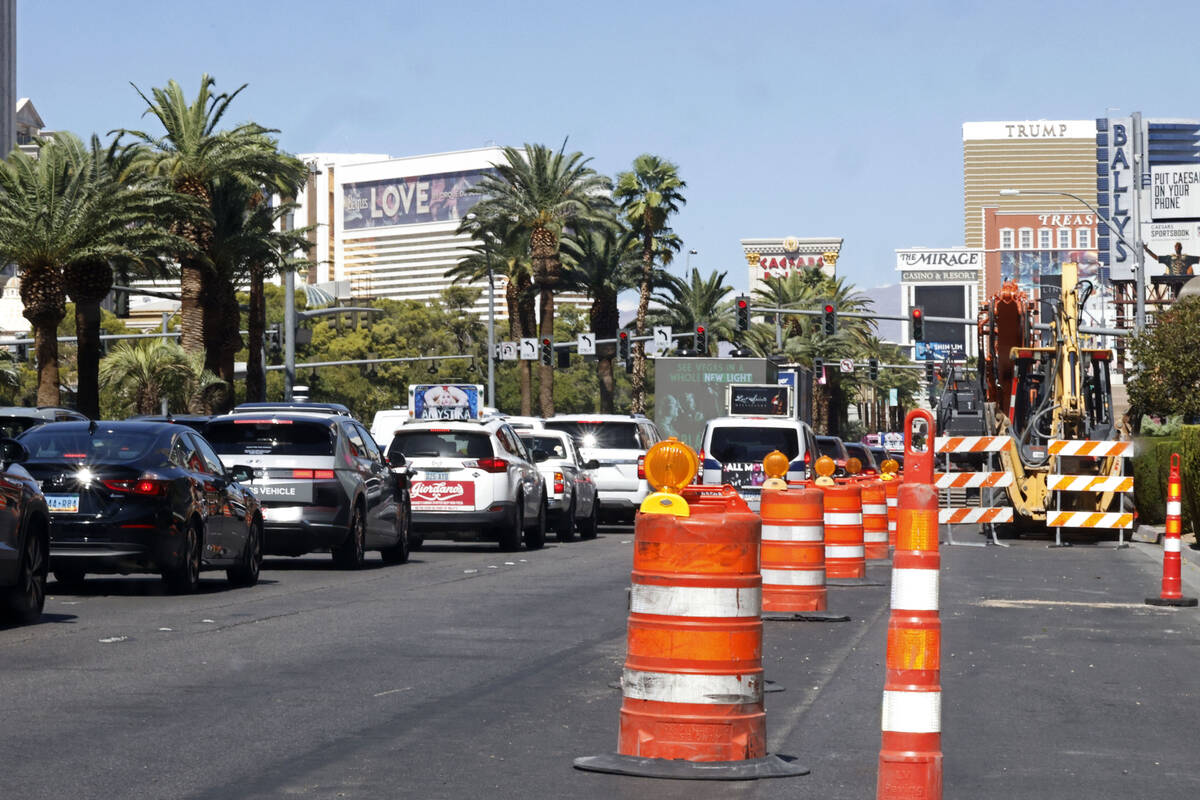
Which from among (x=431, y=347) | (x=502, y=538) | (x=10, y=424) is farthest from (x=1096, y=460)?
(x=431, y=347)

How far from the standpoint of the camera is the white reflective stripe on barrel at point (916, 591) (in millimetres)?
6039

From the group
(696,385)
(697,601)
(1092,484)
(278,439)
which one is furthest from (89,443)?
(696,385)

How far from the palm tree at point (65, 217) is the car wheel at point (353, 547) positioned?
20200mm

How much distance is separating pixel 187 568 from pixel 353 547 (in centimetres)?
400

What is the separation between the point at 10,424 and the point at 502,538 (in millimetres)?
6297

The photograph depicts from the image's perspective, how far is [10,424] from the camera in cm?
2252

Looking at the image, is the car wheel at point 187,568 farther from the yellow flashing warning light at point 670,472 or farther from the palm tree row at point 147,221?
the palm tree row at point 147,221

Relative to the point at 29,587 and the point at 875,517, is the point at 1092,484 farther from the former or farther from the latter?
the point at 29,587

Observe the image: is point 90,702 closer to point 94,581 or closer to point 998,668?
point 998,668

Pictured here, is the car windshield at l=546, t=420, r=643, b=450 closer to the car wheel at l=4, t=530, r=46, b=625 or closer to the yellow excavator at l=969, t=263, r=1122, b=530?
the yellow excavator at l=969, t=263, r=1122, b=530

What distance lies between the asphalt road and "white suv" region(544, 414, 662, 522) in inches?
570

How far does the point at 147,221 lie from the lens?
41250 millimetres

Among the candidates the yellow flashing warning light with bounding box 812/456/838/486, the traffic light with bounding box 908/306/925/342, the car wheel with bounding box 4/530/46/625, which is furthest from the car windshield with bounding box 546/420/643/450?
the traffic light with bounding box 908/306/925/342

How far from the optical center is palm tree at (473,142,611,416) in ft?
205
